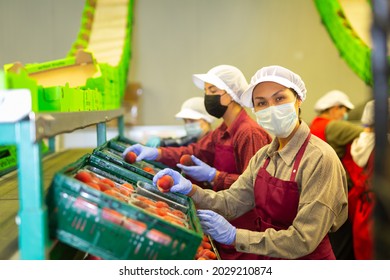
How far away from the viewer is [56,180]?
3.19ft

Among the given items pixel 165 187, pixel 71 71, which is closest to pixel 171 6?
pixel 71 71

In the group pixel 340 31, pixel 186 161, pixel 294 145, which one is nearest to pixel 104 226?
pixel 294 145

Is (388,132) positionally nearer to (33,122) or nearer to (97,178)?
(33,122)

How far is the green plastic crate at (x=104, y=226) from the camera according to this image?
95 centimetres

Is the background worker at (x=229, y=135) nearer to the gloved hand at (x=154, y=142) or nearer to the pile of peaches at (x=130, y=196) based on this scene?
the pile of peaches at (x=130, y=196)

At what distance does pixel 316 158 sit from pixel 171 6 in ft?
3.66

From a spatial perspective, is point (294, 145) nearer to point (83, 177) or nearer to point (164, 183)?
point (164, 183)

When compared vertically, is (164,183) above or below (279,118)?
below

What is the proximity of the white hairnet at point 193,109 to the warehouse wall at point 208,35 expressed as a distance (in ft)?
0.28

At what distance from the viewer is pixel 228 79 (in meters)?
1.74

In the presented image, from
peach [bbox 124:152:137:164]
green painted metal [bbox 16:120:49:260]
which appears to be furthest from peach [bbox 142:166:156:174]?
green painted metal [bbox 16:120:49:260]

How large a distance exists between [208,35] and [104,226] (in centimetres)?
138

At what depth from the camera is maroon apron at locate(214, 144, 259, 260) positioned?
1.54 m
